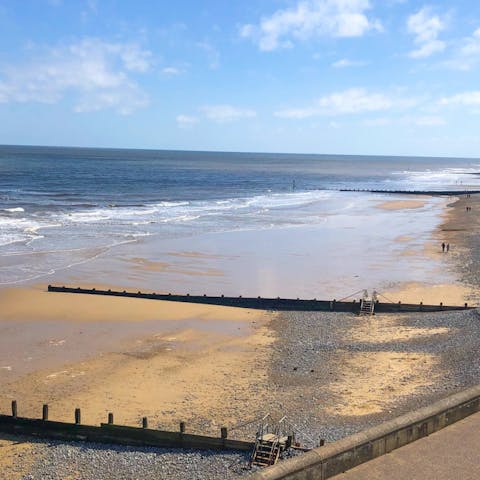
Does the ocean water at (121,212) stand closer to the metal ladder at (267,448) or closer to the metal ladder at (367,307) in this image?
the metal ladder at (367,307)

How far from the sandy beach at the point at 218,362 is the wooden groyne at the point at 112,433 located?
0.57m

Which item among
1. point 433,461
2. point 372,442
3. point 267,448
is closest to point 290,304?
point 267,448

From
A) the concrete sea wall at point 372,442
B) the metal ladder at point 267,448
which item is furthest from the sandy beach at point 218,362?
the concrete sea wall at point 372,442

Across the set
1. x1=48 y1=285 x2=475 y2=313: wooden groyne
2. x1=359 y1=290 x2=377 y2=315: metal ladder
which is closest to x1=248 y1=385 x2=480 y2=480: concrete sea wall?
x1=359 y1=290 x2=377 y2=315: metal ladder

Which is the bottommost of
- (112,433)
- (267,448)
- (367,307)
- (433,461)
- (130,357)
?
(130,357)

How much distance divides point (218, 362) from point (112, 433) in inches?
284

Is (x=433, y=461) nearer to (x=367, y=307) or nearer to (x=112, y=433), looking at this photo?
(x=112, y=433)

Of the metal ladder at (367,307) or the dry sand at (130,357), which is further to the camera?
the metal ladder at (367,307)

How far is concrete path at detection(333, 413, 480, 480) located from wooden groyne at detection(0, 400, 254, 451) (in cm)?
507

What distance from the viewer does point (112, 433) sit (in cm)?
1576

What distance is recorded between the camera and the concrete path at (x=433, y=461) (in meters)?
9.91

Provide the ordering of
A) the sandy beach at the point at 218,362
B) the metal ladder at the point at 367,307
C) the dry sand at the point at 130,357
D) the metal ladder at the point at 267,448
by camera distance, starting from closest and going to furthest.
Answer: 1. the metal ladder at the point at 267,448
2. the sandy beach at the point at 218,362
3. the dry sand at the point at 130,357
4. the metal ladder at the point at 367,307

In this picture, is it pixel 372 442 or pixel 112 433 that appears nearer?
pixel 372 442

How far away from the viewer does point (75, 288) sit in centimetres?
3244
